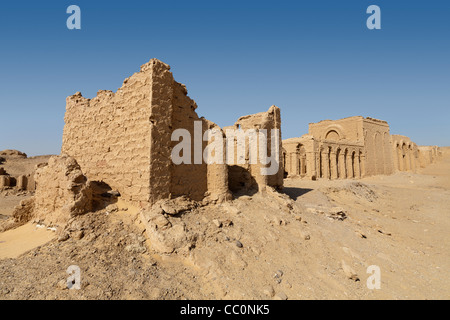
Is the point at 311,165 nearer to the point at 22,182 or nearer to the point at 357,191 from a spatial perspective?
the point at 357,191

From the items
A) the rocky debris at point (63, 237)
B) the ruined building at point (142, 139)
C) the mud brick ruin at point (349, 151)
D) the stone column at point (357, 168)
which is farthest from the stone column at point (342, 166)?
the rocky debris at point (63, 237)

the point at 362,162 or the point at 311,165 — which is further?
the point at 362,162

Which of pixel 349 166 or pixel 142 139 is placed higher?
pixel 142 139

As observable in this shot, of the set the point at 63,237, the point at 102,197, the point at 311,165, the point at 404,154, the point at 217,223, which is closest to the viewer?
the point at 63,237

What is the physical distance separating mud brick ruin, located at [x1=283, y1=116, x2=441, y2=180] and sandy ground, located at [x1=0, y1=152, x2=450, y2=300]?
14.4 m

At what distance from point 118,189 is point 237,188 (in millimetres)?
4419

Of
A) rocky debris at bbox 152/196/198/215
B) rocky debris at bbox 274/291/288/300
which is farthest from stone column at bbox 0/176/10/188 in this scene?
rocky debris at bbox 274/291/288/300

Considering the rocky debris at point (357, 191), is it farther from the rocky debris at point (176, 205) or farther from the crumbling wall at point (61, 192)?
the crumbling wall at point (61, 192)

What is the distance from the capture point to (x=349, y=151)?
26812 millimetres

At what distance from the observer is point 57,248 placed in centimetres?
463
